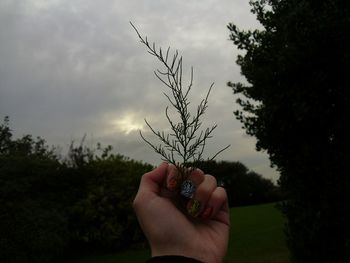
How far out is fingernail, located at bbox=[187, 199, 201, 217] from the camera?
242 centimetres

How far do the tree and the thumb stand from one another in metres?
6.27

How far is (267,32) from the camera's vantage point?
9.69 m

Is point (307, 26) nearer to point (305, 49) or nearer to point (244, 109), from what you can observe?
point (305, 49)

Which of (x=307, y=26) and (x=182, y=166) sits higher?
(x=307, y=26)

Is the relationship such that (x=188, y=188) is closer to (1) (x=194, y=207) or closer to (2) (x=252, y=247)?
(1) (x=194, y=207)

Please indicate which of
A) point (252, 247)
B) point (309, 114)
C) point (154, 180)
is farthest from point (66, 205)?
point (154, 180)

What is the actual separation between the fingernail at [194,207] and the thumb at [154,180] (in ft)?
0.73

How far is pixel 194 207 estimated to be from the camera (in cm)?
244

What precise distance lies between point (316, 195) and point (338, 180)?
0.58 m

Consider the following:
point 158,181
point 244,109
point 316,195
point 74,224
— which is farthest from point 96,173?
point 158,181

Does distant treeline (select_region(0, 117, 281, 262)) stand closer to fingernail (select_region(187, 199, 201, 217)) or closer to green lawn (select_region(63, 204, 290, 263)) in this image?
green lawn (select_region(63, 204, 290, 263))

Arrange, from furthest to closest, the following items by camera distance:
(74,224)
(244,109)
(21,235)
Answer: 1. (74,224)
2. (21,235)
3. (244,109)

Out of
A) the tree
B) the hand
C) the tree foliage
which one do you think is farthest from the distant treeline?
the hand

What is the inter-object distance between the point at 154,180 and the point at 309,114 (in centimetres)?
652
